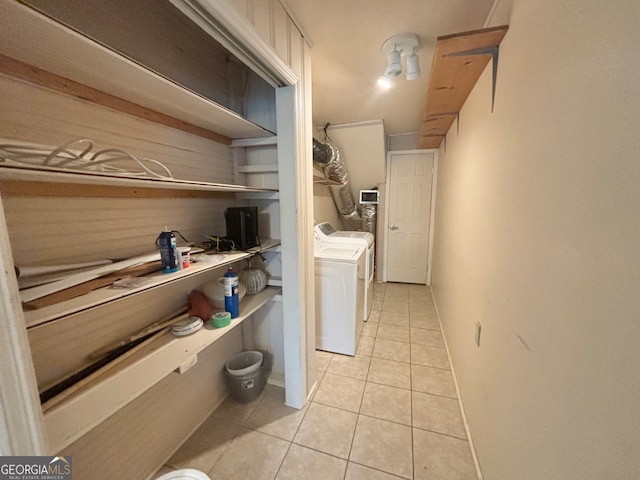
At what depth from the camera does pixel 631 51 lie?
493 millimetres

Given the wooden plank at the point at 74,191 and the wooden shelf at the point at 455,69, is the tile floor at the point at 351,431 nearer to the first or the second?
the wooden plank at the point at 74,191

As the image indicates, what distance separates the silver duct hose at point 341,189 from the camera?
2847 millimetres

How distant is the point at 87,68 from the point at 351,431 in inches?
82.9

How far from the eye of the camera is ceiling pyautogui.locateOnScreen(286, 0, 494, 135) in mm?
1248

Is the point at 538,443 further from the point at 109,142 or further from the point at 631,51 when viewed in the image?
the point at 109,142

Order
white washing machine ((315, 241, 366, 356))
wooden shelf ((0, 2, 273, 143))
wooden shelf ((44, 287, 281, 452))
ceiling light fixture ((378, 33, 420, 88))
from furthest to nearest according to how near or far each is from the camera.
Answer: white washing machine ((315, 241, 366, 356)) < ceiling light fixture ((378, 33, 420, 88)) < wooden shelf ((44, 287, 281, 452)) < wooden shelf ((0, 2, 273, 143))

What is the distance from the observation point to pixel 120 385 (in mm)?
856

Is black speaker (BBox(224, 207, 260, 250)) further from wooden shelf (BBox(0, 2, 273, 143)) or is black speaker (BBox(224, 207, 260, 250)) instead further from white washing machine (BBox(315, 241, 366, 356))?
white washing machine (BBox(315, 241, 366, 356))

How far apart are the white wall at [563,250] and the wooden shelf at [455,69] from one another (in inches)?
5.3

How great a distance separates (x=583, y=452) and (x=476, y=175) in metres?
1.41

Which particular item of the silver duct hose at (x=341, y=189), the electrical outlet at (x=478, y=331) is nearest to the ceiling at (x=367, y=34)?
the silver duct hose at (x=341, y=189)

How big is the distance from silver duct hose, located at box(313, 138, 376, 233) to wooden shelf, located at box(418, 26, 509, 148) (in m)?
1.09

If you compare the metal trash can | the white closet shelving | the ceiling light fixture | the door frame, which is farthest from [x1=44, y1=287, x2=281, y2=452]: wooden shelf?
the door frame

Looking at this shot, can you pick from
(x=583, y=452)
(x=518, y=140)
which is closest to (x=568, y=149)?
(x=518, y=140)
